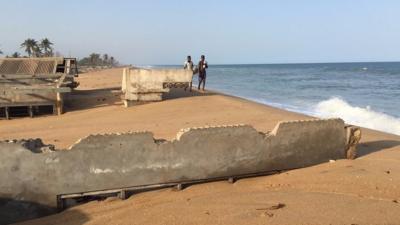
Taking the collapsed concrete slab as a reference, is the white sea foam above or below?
below

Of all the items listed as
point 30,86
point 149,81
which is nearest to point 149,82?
point 149,81

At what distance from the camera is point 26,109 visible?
16.2m

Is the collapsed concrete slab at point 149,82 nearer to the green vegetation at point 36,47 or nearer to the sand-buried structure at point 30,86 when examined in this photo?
the sand-buried structure at point 30,86

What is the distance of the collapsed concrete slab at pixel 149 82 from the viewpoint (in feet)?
53.3

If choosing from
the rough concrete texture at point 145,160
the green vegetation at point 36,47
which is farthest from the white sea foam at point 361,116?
the green vegetation at point 36,47

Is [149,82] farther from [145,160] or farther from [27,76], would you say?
[145,160]

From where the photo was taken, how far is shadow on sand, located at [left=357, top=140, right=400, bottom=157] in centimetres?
914

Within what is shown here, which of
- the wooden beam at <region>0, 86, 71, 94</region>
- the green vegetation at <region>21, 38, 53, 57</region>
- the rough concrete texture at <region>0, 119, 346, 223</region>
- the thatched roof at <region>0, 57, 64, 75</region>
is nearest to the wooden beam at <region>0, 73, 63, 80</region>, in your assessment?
the wooden beam at <region>0, 86, 71, 94</region>

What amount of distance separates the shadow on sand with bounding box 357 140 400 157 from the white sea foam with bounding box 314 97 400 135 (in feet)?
16.3

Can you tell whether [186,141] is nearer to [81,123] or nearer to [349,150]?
→ [349,150]

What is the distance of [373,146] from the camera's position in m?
9.91

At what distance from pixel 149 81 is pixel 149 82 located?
0.08 m

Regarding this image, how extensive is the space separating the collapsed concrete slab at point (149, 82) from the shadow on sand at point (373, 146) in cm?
799

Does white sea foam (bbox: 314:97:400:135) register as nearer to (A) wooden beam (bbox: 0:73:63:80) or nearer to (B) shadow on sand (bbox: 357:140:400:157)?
(B) shadow on sand (bbox: 357:140:400:157)
